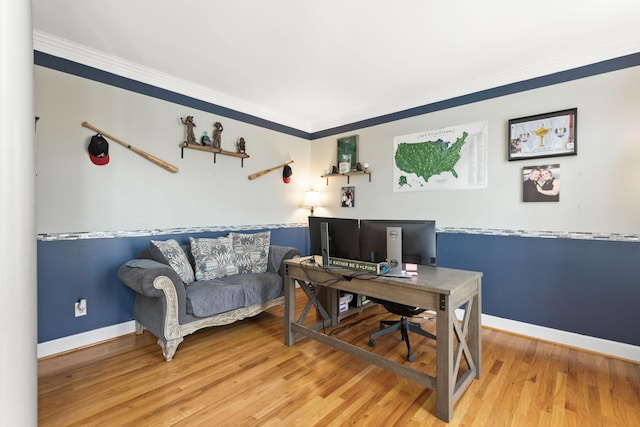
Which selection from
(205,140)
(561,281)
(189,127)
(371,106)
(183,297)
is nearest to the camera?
(183,297)

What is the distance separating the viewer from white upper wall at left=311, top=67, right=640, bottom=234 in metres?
2.39

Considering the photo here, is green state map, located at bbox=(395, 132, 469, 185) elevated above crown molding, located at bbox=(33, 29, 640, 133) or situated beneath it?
situated beneath

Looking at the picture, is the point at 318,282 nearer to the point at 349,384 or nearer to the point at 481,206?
the point at 349,384

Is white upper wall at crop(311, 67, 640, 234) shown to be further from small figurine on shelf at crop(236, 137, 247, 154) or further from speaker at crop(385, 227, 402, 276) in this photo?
Result: small figurine on shelf at crop(236, 137, 247, 154)

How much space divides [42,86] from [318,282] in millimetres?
2800

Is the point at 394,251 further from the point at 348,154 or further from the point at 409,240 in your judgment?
the point at 348,154

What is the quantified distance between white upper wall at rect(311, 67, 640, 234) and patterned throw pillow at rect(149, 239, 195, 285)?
2518 mm

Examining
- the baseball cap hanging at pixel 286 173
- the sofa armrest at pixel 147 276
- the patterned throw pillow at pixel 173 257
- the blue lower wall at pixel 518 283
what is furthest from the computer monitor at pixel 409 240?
the baseball cap hanging at pixel 286 173

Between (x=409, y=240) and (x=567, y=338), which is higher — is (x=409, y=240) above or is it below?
above

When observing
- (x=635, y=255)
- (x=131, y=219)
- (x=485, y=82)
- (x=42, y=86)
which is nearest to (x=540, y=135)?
(x=485, y=82)

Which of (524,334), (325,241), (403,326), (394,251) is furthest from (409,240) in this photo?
(524,334)

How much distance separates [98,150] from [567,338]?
4.57 metres

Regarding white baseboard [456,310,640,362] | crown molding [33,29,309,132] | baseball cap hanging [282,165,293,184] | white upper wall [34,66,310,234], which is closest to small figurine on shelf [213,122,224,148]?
white upper wall [34,66,310,234]

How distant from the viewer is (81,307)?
8.31 feet
